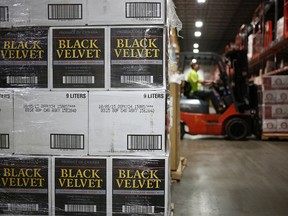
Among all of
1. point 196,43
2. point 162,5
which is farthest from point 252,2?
point 162,5

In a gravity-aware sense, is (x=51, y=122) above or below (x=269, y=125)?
above

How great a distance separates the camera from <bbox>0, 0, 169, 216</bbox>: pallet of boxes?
2.54m

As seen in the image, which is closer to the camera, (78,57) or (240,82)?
(78,57)

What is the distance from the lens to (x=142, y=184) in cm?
255

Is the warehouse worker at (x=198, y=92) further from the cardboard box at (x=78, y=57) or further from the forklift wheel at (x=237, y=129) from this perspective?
the cardboard box at (x=78, y=57)

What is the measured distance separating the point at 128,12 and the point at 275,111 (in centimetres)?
849

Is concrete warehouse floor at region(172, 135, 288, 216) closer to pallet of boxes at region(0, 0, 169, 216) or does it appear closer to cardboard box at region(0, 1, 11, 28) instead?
pallet of boxes at region(0, 0, 169, 216)

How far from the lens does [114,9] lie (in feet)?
8.34

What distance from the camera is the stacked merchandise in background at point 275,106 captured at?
10.2 meters

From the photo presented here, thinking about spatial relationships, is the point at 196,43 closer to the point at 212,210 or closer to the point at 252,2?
the point at 252,2

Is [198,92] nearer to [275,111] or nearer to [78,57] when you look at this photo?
[275,111]

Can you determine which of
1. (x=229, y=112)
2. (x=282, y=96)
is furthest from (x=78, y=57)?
(x=282, y=96)

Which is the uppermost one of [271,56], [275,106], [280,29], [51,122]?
[280,29]

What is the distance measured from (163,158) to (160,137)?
14cm
